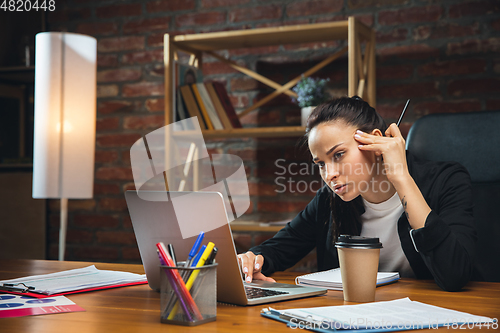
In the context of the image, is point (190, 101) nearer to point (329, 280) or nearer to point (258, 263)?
point (258, 263)

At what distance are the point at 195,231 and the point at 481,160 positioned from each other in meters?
0.98

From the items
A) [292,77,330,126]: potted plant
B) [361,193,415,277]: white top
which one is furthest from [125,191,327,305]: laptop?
[292,77,330,126]: potted plant

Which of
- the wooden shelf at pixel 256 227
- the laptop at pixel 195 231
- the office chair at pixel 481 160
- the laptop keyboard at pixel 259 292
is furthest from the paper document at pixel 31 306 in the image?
the wooden shelf at pixel 256 227

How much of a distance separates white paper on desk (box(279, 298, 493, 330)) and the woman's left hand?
0.43 m

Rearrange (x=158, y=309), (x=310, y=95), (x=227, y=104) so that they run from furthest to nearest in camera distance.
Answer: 1. (x=227, y=104)
2. (x=310, y=95)
3. (x=158, y=309)

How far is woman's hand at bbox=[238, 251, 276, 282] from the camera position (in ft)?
3.41

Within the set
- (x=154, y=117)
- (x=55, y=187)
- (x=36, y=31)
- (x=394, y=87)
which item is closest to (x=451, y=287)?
(x=394, y=87)

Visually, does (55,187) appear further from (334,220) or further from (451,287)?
(451,287)

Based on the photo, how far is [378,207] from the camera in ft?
4.62

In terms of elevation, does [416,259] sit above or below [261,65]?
below

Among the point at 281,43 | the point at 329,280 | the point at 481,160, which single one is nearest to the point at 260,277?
the point at 329,280

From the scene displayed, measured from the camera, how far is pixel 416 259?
1280 millimetres

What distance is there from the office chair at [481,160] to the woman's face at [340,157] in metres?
0.33

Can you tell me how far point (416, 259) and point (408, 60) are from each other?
113 centimetres
